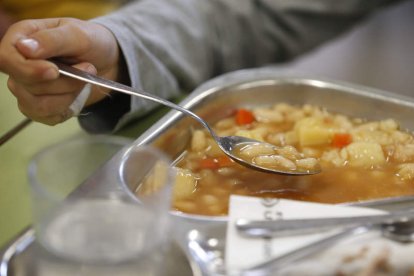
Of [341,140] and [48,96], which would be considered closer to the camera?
[48,96]

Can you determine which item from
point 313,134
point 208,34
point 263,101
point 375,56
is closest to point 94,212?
point 313,134

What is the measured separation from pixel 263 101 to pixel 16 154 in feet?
1.49

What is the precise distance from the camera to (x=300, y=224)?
688 millimetres

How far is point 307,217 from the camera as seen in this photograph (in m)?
0.72

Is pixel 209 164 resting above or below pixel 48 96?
below

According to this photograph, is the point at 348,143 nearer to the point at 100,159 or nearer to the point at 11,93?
the point at 100,159

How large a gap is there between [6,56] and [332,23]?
109 centimetres

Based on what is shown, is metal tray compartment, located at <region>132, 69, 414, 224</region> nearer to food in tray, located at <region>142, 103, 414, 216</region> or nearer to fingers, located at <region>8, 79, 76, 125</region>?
food in tray, located at <region>142, 103, 414, 216</region>

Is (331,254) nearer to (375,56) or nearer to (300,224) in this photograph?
(300,224)

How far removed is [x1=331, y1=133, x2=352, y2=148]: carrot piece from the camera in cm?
96

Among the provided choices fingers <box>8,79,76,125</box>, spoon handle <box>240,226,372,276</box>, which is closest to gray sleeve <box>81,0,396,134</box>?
fingers <box>8,79,76,125</box>

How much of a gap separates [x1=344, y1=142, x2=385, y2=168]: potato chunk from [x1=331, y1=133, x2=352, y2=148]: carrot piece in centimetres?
2

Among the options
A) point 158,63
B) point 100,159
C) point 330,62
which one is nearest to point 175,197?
point 100,159

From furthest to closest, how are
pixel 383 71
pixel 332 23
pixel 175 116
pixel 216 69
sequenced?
pixel 383 71 < pixel 332 23 < pixel 216 69 < pixel 175 116
